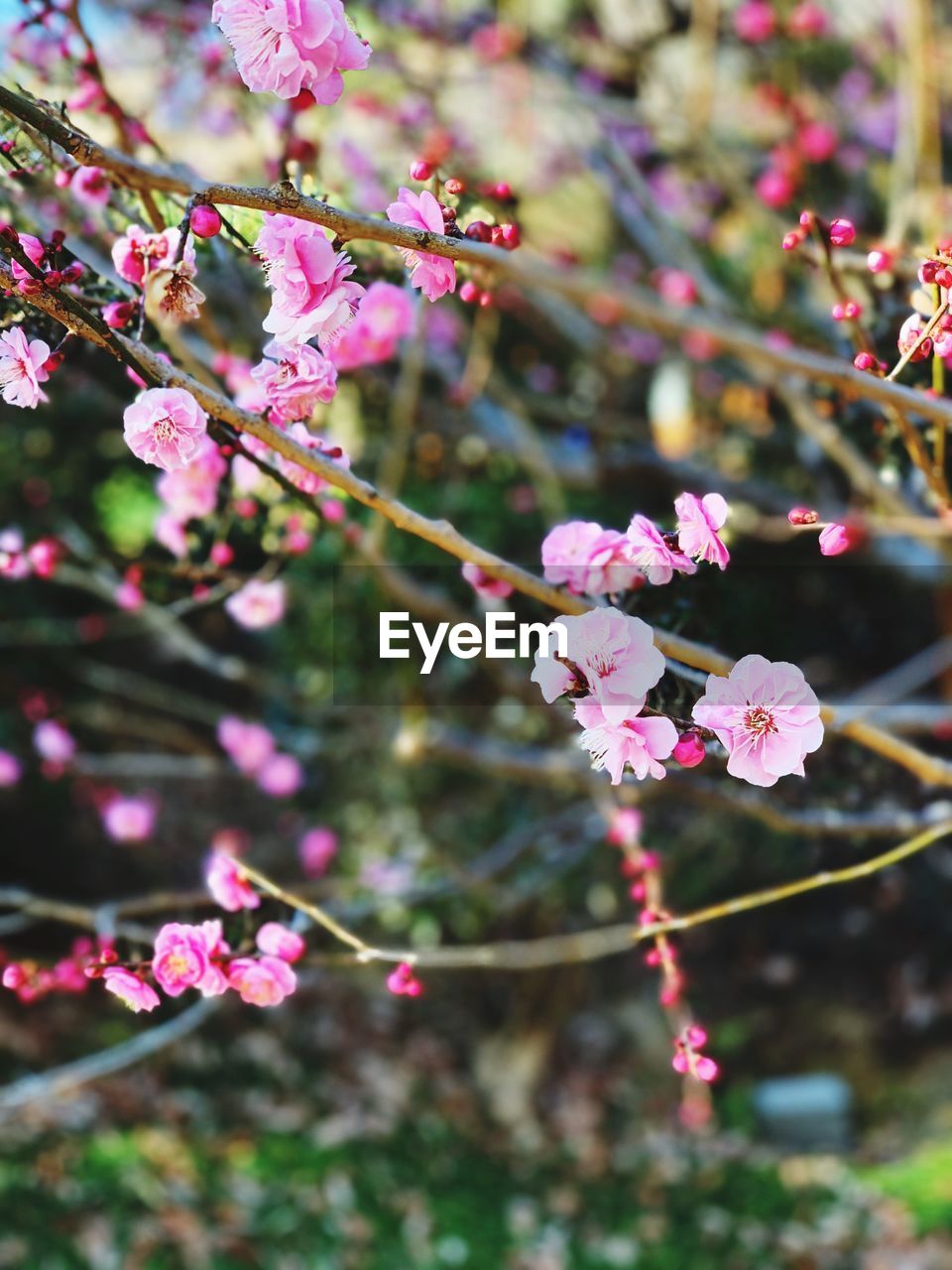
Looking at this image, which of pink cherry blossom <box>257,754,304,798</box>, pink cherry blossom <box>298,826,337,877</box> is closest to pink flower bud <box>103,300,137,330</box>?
pink cherry blossom <box>257,754,304,798</box>

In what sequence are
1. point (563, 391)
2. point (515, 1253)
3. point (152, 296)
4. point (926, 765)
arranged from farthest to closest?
1. point (563, 391)
2. point (515, 1253)
3. point (152, 296)
4. point (926, 765)

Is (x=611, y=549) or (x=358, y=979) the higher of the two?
(x=358, y=979)

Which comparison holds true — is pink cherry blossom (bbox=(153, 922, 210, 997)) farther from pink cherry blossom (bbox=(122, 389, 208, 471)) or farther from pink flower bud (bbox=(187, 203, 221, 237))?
pink flower bud (bbox=(187, 203, 221, 237))

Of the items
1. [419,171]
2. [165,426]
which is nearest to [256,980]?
[165,426]

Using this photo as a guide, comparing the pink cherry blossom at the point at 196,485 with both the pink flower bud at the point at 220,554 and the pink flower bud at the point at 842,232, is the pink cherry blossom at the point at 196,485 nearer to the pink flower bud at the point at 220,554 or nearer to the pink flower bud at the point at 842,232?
the pink flower bud at the point at 220,554

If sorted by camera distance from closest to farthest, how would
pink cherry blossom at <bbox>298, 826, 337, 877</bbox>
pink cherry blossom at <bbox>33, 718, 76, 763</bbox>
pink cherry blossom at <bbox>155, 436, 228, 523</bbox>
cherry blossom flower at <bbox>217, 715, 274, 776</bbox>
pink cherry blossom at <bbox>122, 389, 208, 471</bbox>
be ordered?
pink cherry blossom at <bbox>122, 389, 208, 471</bbox>
pink cherry blossom at <bbox>155, 436, 228, 523</bbox>
pink cherry blossom at <bbox>33, 718, 76, 763</bbox>
cherry blossom flower at <bbox>217, 715, 274, 776</bbox>
pink cherry blossom at <bbox>298, 826, 337, 877</bbox>

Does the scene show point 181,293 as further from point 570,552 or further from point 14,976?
point 14,976

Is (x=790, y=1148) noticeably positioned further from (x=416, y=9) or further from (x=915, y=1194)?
(x=416, y=9)

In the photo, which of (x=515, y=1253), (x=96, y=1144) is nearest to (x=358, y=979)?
(x=96, y=1144)
